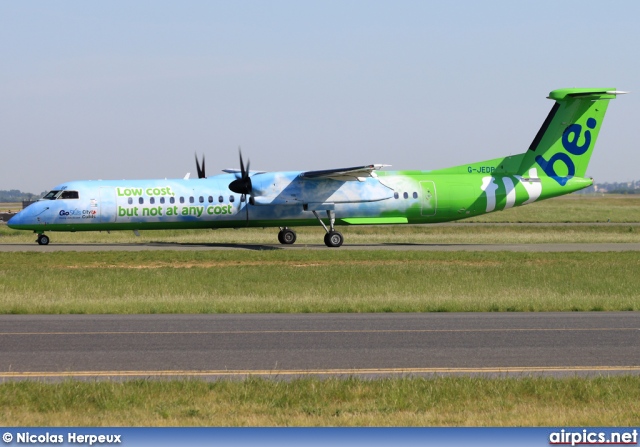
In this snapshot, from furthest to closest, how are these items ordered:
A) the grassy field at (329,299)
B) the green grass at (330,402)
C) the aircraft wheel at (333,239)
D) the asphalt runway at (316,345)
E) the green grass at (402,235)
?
the green grass at (402,235) → the aircraft wheel at (333,239) → the asphalt runway at (316,345) → the grassy field at (329,299) → the green grass at (330,402)

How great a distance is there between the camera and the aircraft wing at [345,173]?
40781 mm

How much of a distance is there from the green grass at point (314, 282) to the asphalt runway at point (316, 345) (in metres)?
1.77

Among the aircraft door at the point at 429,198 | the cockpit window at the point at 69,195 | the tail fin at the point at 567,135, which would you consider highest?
the tail fin at the point at 567,135

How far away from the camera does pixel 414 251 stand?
38.9 m

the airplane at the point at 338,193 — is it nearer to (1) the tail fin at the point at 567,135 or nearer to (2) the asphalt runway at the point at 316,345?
(1) the tail fin at the point at 567,135

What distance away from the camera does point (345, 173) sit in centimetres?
4159

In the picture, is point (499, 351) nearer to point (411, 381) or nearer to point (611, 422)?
point (411, 381)

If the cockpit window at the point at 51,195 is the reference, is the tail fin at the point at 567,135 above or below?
above

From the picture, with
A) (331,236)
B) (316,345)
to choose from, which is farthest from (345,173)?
(316,345)

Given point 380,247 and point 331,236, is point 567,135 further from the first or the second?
point 331,236

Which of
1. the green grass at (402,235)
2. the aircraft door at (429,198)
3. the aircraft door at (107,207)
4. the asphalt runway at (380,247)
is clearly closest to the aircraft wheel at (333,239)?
the asphalt runway at (380,247)

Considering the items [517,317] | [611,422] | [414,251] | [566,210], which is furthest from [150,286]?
[566,210]

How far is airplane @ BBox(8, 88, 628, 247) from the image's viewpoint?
A: 1625 inches

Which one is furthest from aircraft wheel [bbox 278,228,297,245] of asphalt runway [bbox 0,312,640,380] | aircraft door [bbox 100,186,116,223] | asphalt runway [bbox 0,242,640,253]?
asphalt runway [bbox 0,312,640,380]
